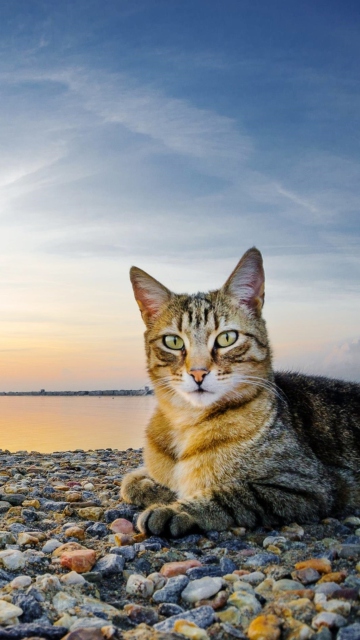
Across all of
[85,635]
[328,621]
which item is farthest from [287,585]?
[85,635]

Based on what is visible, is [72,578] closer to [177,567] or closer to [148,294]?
[177,567]

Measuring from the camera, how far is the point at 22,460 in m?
10.0

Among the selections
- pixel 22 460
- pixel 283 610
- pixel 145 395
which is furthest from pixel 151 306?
pixel 22 460

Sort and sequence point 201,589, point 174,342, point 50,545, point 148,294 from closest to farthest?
1. point 201,589
2. point 50,545
3. point 174,342
4. point 148,294

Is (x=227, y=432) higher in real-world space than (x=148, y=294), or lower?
lower

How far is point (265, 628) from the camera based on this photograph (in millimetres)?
2627

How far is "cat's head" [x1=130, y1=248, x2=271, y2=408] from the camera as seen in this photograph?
4.52 metres

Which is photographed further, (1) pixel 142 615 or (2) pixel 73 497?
(2) pixel 73 497

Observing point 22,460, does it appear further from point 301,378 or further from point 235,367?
point 235,367

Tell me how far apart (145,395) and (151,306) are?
848mm

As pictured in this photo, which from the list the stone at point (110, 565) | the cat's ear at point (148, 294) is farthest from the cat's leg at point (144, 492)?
the cat's ear at point (148, 294)

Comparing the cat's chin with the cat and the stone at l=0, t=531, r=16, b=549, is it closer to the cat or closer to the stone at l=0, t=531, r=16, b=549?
the cat

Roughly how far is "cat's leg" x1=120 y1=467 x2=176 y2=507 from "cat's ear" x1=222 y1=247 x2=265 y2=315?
181 centimetres

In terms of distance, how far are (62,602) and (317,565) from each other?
1.51 metres
